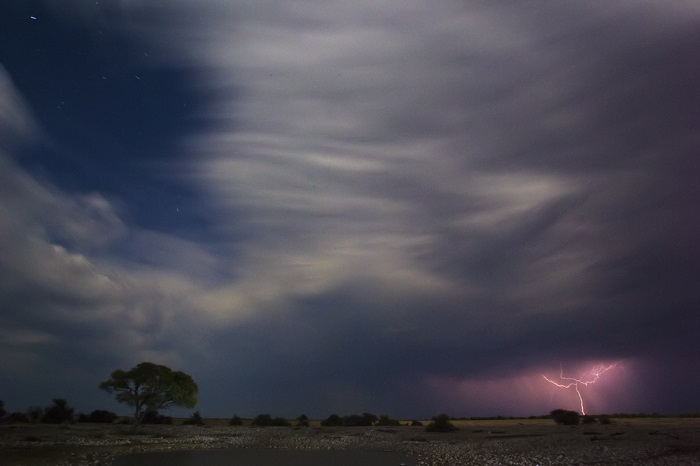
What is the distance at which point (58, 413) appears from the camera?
106438 mm

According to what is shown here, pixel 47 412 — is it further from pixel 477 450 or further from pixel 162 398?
pixel 477 450

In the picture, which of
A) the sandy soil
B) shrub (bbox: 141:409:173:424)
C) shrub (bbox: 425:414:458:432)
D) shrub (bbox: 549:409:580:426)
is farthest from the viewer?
shrub (bbox: 141:409:173:424)

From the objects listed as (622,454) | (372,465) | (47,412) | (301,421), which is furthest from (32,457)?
(301,421)

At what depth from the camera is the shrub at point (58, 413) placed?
105 metres

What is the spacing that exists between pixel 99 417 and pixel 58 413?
31.0 ft

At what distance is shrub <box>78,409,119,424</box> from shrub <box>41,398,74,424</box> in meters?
4.00

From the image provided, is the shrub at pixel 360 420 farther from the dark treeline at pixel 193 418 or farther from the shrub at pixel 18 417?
the shrub at pixel 18 417

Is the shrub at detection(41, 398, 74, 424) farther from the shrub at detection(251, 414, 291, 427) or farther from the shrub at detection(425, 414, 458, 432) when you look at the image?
the shrub at detection(425, 414, 458, 432)

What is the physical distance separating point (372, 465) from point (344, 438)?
3282cm

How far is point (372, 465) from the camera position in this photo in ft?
137

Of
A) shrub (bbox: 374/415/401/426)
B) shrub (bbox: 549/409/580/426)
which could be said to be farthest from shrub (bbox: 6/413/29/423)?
shrub (bbox: 549/409/580/426)

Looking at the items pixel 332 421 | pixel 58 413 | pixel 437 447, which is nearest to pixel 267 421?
pixel 332 421

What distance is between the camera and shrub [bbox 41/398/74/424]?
344 feet

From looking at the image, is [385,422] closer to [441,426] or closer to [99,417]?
[441,426]
